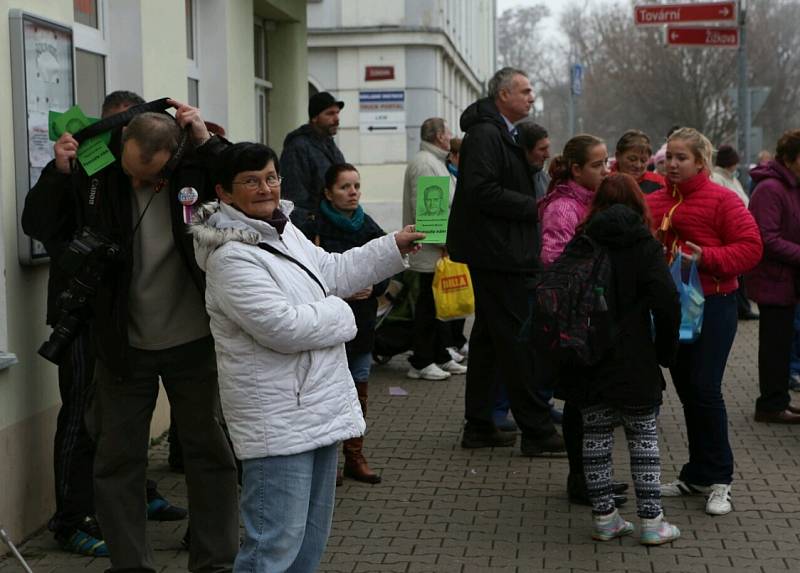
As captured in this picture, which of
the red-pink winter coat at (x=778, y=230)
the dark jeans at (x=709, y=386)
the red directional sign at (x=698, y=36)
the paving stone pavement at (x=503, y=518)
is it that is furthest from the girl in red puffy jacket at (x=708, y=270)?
the red directional sign at (x=698, y=36)

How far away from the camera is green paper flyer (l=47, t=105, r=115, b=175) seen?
500 centimetres

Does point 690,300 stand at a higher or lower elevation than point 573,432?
higher

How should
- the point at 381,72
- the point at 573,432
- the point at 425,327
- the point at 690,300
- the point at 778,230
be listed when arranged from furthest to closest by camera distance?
the point at 381,72 → the point at 425,327 → the point at 778,230 → the point at 573,432 → the point at 690,300

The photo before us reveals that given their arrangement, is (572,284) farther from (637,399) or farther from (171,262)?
(171,262)

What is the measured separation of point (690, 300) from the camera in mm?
6176

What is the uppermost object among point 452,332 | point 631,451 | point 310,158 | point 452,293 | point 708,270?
point 310,158

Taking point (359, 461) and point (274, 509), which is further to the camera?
point (359, 461)

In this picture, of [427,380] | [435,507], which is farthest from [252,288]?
[427,380]

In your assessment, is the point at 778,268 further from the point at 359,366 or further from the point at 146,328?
the point at 146,328

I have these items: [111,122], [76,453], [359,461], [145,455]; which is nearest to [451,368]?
[359,461]

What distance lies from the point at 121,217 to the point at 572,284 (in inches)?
75.5

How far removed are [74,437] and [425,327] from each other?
16.2 ft

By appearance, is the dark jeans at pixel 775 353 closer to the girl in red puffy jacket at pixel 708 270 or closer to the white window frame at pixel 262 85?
the girl in red puffy jacket at pixel 708 270

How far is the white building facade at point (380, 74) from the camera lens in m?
25.6
